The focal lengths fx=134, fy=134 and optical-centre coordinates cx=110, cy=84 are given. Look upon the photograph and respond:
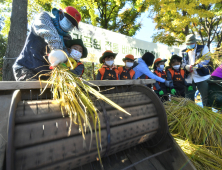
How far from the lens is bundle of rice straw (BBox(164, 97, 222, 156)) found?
6.38ft

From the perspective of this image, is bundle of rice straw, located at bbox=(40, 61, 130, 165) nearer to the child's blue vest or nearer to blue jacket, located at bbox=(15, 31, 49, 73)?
blue jacket, located at bbox=(15, 31, 49, 73)

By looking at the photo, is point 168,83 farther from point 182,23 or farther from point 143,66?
point 182,23

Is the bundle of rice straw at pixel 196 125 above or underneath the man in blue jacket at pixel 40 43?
underneath

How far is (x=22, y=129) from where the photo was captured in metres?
0.86

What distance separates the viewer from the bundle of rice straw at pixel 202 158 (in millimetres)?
1594

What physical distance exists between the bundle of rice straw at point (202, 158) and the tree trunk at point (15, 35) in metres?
4.21

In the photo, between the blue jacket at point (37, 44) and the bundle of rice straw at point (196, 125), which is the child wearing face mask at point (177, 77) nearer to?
the bundle of rice straw at point (196, 125)

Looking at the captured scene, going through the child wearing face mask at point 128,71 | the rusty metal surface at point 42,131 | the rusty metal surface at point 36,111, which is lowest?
the rusty metal surface at point 42,131

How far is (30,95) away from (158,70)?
13.1 ft

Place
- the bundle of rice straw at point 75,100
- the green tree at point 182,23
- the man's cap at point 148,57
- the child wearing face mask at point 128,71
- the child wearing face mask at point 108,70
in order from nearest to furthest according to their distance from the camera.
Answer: the bundle of rice straw at point 75,100
the child wearing face mask at point 108,70
the child wearing face mask at point 128,71
the man's cap at point 148,57
the green tree at point 182,23

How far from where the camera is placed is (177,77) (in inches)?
153

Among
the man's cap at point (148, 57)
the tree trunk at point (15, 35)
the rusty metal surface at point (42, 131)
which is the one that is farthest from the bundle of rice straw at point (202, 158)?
the tree trunk at point (15, 35)

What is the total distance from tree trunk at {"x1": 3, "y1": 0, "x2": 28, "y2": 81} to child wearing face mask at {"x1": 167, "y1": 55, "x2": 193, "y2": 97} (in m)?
4.34

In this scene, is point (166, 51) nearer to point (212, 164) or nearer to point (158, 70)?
Answer: point (158, 70)
